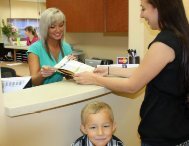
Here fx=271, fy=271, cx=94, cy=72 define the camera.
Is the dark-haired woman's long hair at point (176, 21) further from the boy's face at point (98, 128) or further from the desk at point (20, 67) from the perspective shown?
the desk at point (20, 67)

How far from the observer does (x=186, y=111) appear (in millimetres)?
1354

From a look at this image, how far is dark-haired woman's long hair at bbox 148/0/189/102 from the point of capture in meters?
1.23

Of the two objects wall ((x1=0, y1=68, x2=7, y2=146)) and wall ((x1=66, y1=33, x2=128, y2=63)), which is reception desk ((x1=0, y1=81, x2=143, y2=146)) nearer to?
A: wall ((x1=0, y1=68, x2=7, y2=146))

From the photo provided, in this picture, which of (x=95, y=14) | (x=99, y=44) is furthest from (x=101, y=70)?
(x=99, y=44)

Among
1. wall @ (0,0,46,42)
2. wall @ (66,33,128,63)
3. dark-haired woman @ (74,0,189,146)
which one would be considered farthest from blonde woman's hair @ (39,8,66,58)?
wall @ (0,0,46,42)

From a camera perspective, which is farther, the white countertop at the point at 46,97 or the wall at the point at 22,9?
the wall at the point at 22,9

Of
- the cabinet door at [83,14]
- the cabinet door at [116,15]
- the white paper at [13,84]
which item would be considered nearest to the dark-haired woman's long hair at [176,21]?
the white paper at [13,84]

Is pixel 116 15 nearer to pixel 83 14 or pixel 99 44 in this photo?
pixel 83 14

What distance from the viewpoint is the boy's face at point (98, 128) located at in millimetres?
1367

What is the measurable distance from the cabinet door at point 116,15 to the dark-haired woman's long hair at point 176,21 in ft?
5.59

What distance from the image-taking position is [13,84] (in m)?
1.44

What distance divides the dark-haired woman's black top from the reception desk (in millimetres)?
293

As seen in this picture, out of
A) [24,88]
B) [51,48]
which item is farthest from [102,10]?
[24,88]

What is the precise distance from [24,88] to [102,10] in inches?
74.2
